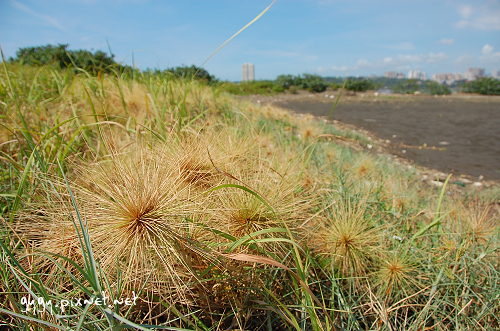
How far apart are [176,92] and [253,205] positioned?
2416 mm

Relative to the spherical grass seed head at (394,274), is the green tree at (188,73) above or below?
above

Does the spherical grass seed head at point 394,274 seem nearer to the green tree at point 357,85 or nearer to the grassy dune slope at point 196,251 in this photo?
the grassy dune slope at point 196,251

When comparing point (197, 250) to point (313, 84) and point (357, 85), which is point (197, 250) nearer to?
point (313, 84)

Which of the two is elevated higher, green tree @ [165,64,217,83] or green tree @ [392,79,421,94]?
green tree @ [392,79,421,94]

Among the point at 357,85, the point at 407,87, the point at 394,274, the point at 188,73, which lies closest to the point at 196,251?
the point at 394,274

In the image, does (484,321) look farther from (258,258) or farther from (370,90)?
(370,90)

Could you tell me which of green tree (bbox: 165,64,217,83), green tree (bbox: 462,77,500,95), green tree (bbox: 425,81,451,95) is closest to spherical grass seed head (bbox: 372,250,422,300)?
green tree (bbox: 165,64,217,83)

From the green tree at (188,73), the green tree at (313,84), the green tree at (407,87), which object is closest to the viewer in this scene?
the green tree at (188,73)

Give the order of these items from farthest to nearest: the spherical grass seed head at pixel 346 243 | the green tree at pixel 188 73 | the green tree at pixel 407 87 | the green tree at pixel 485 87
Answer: the green tree at pixel 407 87, the green tree at pixel 485 87, the green tree at pixel 188 73, the spherical grass seed head at pixel 346 243

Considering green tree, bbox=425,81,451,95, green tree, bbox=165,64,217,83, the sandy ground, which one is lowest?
the sandy ground

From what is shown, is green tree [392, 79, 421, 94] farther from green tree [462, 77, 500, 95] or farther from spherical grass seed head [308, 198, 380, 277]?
spherical grass seed head [308, 198, 380, 277]

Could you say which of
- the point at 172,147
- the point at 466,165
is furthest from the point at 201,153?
the point at 466,165

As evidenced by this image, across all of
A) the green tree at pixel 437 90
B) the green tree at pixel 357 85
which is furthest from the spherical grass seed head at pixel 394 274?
the green tree at pixel 437 90

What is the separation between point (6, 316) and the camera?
2.74 feet
